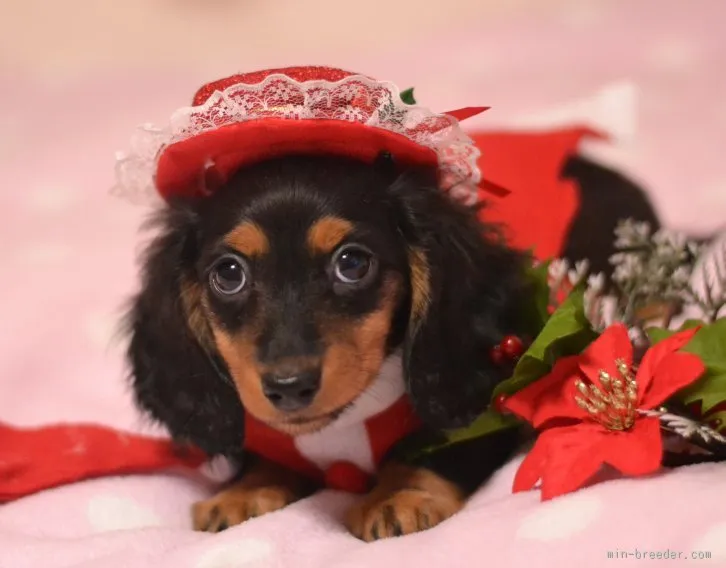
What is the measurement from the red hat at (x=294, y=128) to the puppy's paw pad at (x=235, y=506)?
51cm

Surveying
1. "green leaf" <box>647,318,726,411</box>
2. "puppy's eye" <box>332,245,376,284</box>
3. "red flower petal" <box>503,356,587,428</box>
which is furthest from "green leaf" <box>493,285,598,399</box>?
"puppy's eye" <box>332,245,376,284</box>

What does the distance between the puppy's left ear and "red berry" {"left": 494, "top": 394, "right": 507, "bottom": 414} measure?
18 mm

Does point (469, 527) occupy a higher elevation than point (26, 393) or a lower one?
higher

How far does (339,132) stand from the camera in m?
1.37

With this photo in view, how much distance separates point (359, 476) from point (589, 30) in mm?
2053

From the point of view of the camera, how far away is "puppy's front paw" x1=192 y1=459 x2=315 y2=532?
1419 mm

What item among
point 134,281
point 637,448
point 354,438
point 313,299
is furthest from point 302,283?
point 134,281

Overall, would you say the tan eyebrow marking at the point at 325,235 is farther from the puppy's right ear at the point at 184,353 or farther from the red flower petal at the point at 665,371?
the red flower petal at the point at 665,371

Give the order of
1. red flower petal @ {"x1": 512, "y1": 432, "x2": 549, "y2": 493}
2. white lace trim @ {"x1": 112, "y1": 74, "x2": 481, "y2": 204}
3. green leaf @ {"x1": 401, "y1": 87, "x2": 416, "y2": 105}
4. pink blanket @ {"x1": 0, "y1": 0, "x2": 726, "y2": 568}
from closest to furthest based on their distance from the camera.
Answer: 1. pink blanket @ {"x1": 0, "y1": 0, "x2": 726, "y2": 568}
2. red flower petal @ {"x1": 512, "y1": 432, "x2": 549, "y2": 493}
3. white lace trim @ {"x1": 112, "y1": 74, "x2": 481, "y2": 204}
4. green leaf @ {"x1": 401, "y1": 87, "x2": 416, "y2": 105}

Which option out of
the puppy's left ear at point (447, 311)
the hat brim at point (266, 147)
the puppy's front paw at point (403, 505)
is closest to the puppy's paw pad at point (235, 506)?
the puppy's front paw at point (403, 505)

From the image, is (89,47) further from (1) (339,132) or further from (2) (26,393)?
(1) (339,132)

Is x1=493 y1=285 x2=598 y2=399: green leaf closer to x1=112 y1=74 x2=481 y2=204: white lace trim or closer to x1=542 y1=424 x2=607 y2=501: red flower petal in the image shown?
x1=542 y1=424 x2=607 y2=501: red flower petal

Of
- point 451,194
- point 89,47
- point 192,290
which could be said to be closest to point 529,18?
point 89,47

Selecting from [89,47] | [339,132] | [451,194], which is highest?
[89,47]
